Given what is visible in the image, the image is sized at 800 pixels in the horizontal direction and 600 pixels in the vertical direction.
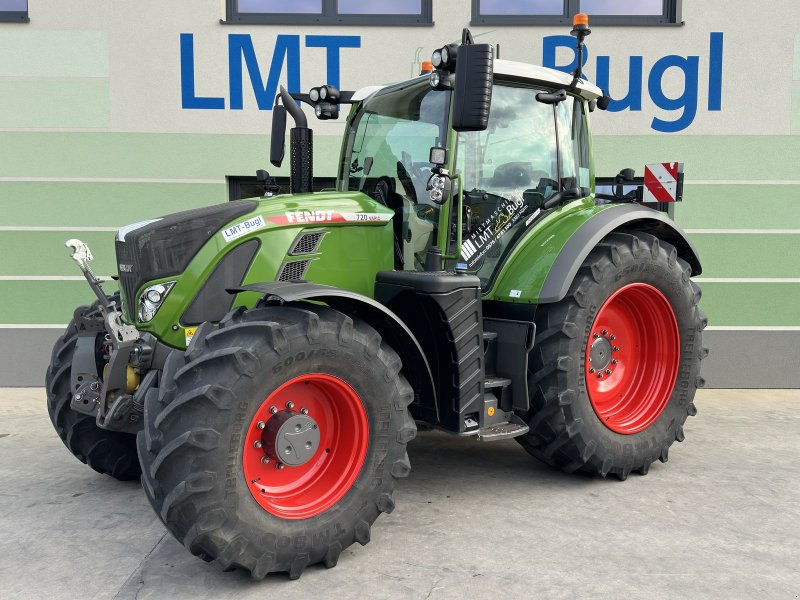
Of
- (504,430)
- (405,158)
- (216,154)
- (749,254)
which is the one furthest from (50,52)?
(749,254)

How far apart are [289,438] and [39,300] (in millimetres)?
4596

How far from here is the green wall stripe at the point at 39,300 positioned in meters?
6.54

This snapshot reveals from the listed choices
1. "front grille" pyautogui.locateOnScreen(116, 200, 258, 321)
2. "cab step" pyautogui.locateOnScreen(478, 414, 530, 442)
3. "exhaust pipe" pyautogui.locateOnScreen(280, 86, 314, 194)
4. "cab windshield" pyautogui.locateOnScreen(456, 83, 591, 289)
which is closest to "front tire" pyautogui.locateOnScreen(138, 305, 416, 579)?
"front grille" pyautogui.locateOnScreen(116, 200, 258, 321)

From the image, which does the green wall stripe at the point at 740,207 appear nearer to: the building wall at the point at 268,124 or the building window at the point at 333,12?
the building wall at the point at 268,124

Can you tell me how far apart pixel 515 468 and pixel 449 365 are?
1.14m

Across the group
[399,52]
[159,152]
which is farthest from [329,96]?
[159,152]

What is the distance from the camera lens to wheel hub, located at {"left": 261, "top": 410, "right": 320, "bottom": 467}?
9.73 feet

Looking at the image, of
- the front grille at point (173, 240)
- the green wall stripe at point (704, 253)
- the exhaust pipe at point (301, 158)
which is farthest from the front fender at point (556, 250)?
the green wall stripe at point (704, 253)

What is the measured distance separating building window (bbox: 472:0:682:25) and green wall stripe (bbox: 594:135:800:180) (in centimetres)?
92

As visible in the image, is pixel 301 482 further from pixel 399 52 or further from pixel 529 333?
pixel 399 52

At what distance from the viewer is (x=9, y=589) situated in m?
2.84

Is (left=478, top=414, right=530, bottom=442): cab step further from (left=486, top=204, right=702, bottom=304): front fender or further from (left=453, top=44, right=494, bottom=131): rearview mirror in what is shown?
(left=453, top=44, right=494, bottom=131): rearview mirror

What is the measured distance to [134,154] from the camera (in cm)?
652

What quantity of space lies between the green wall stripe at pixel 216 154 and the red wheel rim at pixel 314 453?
12.8 feet
